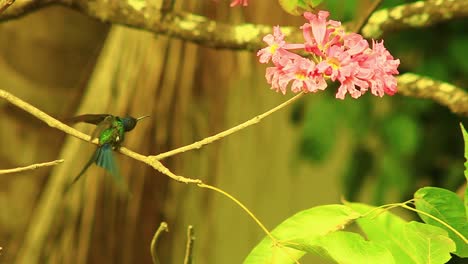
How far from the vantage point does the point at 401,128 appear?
4.64 ft

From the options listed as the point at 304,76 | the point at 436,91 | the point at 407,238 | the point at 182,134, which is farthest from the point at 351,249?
the point at 182,134

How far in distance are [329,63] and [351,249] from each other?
17 centimetres

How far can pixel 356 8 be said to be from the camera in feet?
4.27

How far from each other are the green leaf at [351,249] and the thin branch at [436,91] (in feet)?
0.88

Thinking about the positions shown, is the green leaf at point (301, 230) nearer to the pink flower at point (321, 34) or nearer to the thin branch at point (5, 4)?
the pink flower at point (321, 34)

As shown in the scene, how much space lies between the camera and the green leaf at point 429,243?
0.70 metres

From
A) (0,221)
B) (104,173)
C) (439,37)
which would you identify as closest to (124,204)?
(104,173)

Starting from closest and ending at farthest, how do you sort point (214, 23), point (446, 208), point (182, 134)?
point (446, 208), point (214, 23), point (182, 134)

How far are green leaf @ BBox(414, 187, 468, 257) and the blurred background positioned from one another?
0.61m

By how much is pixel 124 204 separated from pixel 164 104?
0.59 ft

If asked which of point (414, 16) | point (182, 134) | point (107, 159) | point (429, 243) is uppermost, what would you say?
point (182, 134)

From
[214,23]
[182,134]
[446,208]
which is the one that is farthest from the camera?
[182,134]

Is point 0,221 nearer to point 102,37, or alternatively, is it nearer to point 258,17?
point 102,37

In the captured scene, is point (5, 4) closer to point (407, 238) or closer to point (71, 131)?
point (71, 131)
